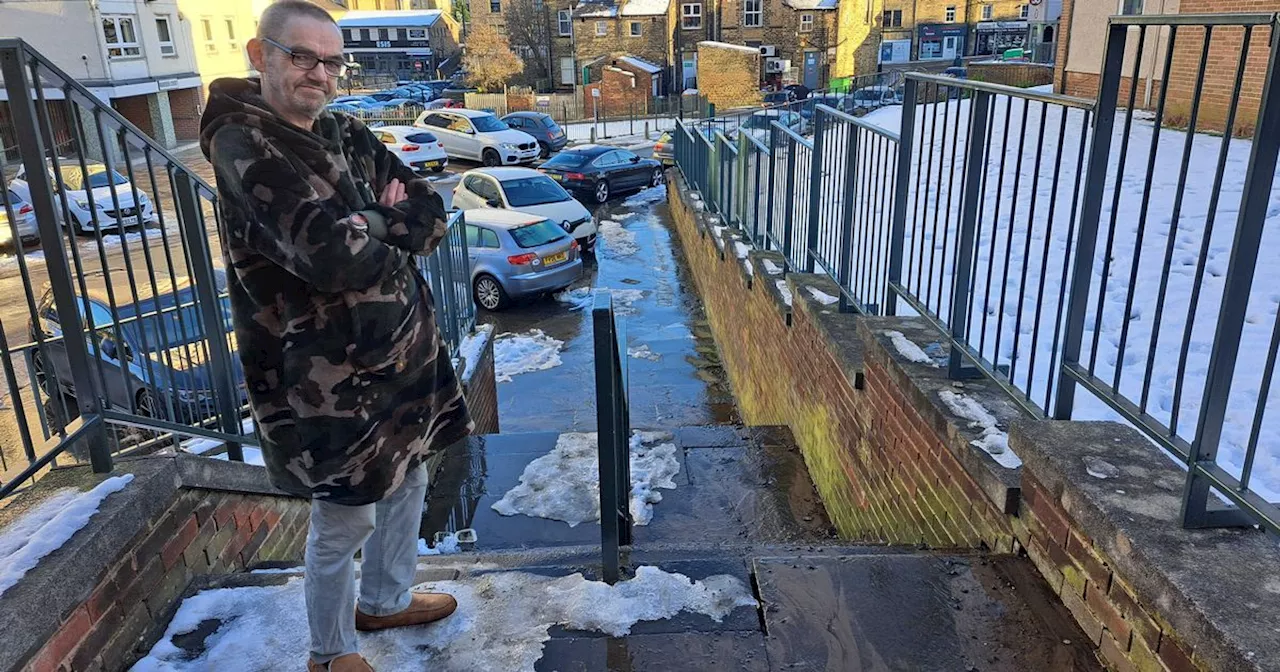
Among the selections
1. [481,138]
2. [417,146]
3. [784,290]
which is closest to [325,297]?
[784,290]

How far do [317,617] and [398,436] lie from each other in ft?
1.67

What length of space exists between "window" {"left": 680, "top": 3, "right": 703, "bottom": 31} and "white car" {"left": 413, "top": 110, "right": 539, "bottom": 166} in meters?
23.7

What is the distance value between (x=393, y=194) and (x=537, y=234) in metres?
10.1

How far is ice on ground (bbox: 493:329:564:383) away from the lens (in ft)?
31.8

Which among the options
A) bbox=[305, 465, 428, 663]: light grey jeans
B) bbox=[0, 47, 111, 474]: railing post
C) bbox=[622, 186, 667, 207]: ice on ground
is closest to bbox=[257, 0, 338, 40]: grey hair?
bbox=[0, 47, 111, 474]: railing post

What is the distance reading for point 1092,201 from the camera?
230 centimetres

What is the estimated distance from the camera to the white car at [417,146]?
945 inches

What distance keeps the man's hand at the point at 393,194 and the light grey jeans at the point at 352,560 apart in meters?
0.73

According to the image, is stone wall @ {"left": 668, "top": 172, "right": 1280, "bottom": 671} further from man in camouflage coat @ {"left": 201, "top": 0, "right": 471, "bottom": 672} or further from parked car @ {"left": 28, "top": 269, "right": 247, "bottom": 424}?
parked car @ {"left": 28, "top": 269, "right": 247, "bottom": 424}

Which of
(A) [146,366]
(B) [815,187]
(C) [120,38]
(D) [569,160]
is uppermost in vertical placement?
(C) [120,38]

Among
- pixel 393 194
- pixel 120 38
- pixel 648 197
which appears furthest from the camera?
pixel 120 38

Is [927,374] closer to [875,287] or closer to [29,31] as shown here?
[875,287]

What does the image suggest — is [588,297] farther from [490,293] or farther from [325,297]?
[325,297]

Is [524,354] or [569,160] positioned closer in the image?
[524,354]
